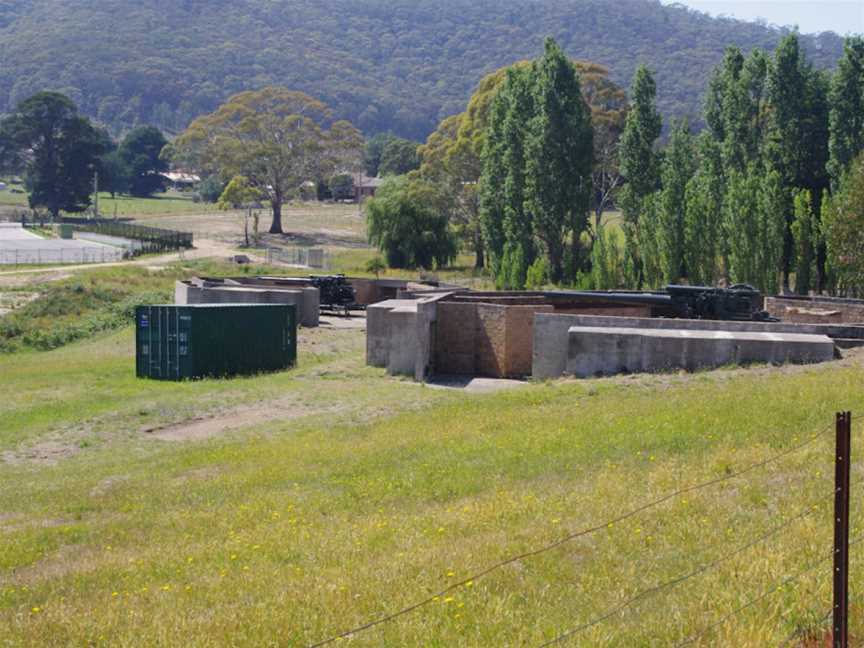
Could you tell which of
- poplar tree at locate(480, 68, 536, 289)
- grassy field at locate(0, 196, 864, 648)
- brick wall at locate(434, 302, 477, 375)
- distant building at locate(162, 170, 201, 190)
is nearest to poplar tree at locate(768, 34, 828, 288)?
poplar tree at locate(480, 68, 536, 289)

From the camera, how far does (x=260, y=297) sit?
1384 inches

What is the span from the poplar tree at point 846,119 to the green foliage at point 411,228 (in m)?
27.8

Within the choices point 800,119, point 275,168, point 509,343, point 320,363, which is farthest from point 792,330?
point 275,168

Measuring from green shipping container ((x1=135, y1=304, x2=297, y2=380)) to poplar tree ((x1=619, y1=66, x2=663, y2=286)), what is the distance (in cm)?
2668

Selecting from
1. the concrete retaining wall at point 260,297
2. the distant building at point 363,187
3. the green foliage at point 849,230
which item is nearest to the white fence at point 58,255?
the concrete retaining wall at point 260,297

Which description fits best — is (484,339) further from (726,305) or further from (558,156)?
(558,156)

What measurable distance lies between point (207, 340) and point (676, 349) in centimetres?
1211

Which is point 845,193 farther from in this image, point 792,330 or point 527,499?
point 527,499

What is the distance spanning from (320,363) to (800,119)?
24395 mm

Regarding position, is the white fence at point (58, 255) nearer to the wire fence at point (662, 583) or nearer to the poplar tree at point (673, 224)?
the poplar tree at point (673, 224)

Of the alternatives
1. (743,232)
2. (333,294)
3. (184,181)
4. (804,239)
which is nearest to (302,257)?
(333,294)

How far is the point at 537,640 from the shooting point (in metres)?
7.36

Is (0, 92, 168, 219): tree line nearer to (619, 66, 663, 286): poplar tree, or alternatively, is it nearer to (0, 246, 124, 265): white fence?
(0, 246, 124, 265): white fence

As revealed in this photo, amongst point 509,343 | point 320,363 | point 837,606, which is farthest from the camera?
point 320,363
